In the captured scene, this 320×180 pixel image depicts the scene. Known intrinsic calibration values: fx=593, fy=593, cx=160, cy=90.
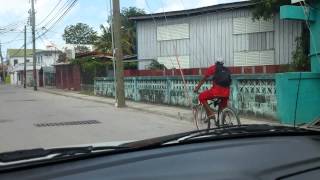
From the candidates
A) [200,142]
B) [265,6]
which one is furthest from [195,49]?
[200,142]

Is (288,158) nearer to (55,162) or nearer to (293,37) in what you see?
(55,162)

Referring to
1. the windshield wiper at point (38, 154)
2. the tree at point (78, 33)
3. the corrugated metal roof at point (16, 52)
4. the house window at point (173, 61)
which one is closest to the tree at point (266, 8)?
the house window at point (173, 61)

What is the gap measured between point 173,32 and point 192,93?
1111 centimetres

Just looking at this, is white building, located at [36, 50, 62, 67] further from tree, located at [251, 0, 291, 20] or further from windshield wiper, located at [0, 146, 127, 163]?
windshield wiper, located at [0, 146, 127, 163]

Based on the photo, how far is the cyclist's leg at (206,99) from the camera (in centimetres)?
1335

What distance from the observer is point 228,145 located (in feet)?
8.65

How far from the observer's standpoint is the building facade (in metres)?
26.8

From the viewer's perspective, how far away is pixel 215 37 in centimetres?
2969

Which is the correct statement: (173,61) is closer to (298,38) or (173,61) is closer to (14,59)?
(298,38)

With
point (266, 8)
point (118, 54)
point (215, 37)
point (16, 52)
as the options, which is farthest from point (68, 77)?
point (16, 52)

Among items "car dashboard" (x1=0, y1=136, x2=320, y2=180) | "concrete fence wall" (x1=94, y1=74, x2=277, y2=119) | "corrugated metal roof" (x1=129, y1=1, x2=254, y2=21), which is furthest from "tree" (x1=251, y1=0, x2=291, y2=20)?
"car dashboard" (x1=0, y1=136, x2=320, y2=180)

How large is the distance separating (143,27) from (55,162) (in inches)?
1254

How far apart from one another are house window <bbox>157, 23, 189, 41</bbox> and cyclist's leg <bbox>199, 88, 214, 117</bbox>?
18.0 metres

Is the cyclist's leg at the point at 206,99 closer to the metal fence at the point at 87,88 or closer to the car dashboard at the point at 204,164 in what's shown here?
the car dashboard at the point at 204,164
